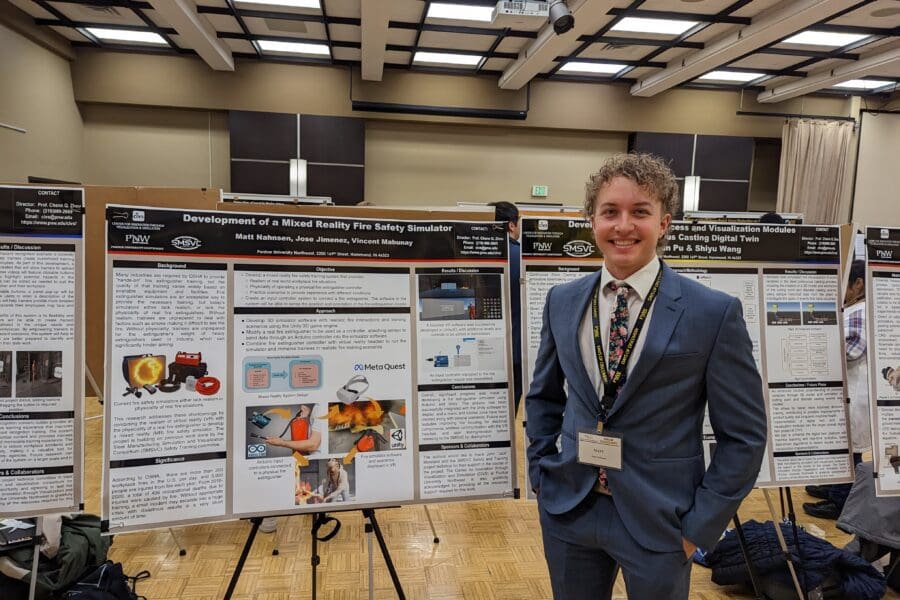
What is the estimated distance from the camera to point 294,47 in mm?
6949

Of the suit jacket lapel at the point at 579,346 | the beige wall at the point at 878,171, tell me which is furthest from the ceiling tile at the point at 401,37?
the beige wall at the point at 878,171

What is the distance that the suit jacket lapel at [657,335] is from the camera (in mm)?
1080

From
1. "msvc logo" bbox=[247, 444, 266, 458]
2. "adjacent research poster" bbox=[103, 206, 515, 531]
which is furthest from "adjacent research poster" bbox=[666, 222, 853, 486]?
"msvc logo" bbox=[247, 444, 266, 458]

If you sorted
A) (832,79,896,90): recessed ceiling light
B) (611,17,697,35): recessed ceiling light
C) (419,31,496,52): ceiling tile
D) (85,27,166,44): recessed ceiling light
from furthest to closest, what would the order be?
(832,79,896,90): recessed ceiling light → (85,27,166,44): recessed ceiling light → (419,31,496,52): ceiling tile → (611,17,697,35): recessed ceiling light

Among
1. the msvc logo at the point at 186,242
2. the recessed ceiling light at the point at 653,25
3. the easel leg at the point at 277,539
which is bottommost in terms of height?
the easel leg at the point at 277,539

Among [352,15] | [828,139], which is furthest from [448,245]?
[828,139]

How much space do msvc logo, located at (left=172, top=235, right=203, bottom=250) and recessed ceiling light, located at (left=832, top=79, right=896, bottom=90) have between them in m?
9.42

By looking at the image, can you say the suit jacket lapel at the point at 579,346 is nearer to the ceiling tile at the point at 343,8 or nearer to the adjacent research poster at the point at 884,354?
the adjacent research poster at the point at 884,354

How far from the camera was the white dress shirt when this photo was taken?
116 cm

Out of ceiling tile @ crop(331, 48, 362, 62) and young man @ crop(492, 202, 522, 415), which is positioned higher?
ceiling tile @ crop(331, 48, 362, 62)

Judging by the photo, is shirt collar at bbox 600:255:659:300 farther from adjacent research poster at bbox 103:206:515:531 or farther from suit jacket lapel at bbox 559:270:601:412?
adjacent research poster at bbox 103:206:515:531

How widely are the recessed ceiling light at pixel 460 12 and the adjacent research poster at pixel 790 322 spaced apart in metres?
4.88

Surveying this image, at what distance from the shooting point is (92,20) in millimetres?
6121

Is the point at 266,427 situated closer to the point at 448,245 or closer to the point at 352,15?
the point at 448,245
